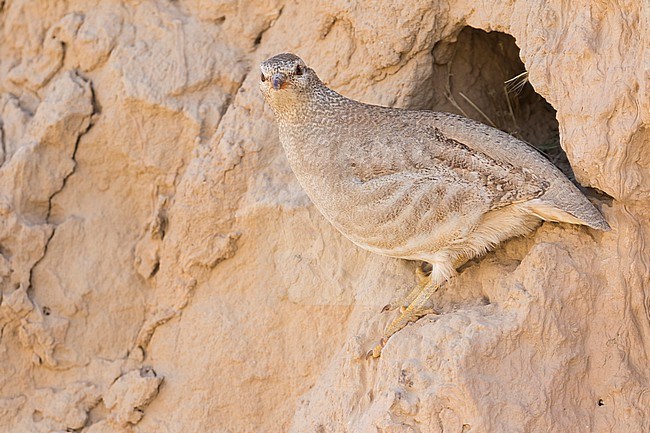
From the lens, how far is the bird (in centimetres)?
465

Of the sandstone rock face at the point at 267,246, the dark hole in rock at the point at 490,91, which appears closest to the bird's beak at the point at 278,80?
the sandstone rock face at the point at 267,246

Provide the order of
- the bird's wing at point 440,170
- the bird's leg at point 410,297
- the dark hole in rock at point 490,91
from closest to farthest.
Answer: the bird's wing at point 440,170 → the bird's leg at point 410,297 → the dark hole in rock at point 490,91

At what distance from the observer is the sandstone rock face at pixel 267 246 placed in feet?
14.6

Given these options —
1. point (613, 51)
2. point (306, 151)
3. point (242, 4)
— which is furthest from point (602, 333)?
point (242, 4)

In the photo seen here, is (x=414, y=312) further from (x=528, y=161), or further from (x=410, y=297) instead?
(x=528, y=161)

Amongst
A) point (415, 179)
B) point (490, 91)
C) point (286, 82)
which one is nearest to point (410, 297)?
point (415, 179)

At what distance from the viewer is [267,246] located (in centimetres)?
560

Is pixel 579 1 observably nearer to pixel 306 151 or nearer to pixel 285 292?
pixel 306 151

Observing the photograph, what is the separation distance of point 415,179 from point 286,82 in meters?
0.78

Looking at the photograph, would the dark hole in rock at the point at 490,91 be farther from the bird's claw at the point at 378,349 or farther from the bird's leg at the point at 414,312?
the bird's claw at the point at 378,349

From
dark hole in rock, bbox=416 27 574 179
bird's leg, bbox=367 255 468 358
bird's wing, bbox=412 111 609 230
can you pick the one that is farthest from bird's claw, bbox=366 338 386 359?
dark hole in rock, bbox=416 27 574 179

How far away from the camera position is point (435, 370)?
4441 millimetres

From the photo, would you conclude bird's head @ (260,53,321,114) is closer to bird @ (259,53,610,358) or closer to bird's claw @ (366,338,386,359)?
bird @ (259,53,610,358)

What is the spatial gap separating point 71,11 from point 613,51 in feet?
11.3
